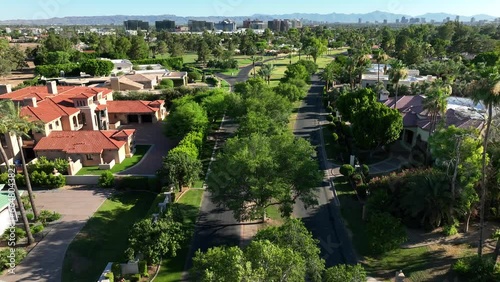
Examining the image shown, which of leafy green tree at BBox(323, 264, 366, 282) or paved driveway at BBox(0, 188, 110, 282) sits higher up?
leafy green tree at BBox(323, 264, 366, 282)

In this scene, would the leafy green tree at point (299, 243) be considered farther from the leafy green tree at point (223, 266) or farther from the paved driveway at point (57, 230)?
the paved driveway at point (57, 230)

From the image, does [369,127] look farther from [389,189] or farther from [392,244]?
[392,244]

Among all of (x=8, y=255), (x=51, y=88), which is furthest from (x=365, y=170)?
(x=51, y=88)

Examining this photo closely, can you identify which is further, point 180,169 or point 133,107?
point 133,107

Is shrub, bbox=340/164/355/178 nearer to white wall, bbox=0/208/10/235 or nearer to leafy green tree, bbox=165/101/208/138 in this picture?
leafy green tree, bbox=165/101/208/138

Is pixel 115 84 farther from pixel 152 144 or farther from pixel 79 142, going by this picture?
pixel 79 142

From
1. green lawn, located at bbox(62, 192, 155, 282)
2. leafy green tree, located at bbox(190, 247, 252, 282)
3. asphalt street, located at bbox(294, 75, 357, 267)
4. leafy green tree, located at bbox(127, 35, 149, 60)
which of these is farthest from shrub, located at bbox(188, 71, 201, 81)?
leafy green tree, located at bbox(190, 247, 252, 282)
